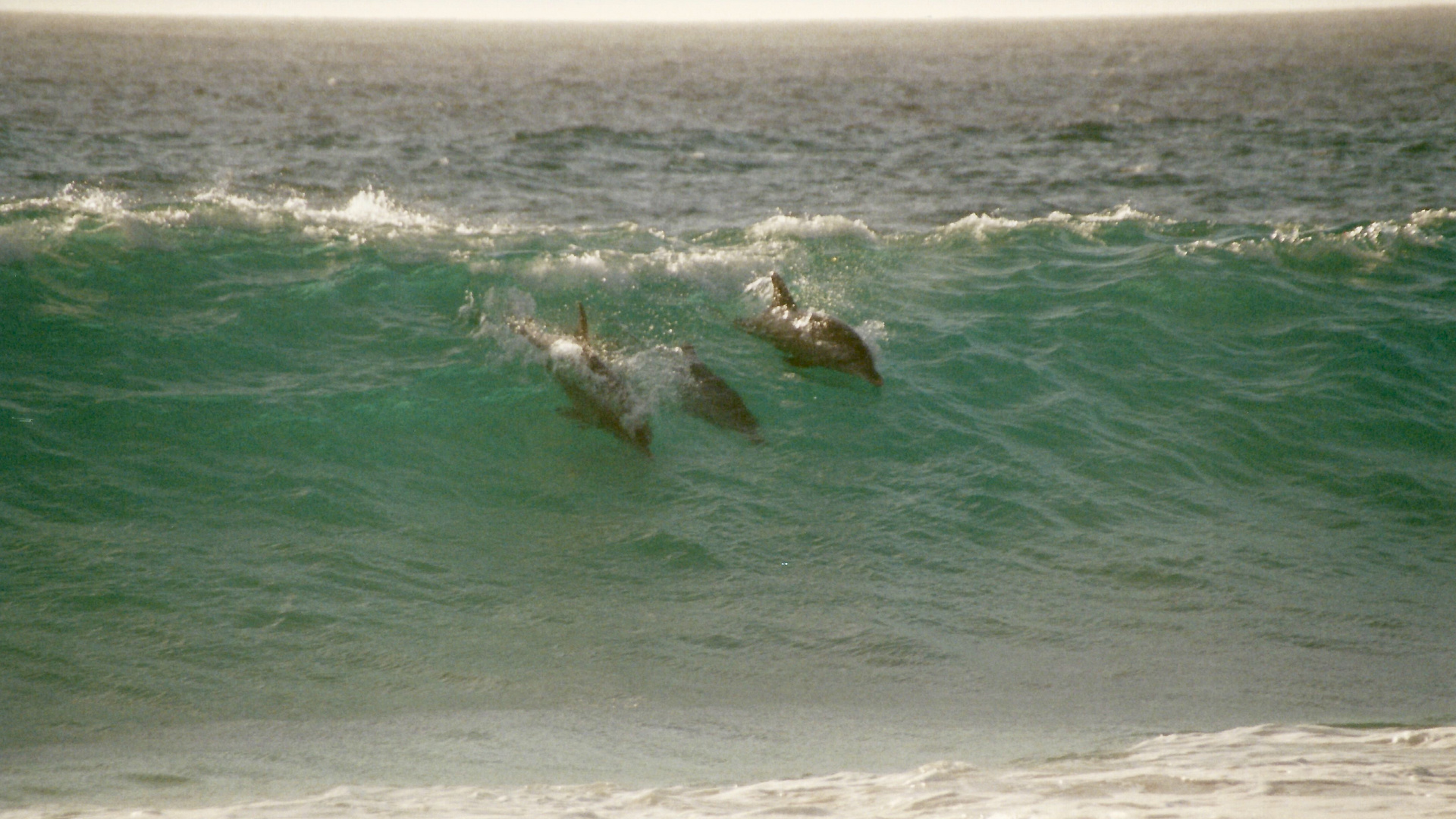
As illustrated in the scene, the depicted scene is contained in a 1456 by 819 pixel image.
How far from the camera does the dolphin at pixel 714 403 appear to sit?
10.2 meters

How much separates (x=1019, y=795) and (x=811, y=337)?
23.5ft

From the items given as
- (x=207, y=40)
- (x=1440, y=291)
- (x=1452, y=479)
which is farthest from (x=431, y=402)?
(x=207, y=40)

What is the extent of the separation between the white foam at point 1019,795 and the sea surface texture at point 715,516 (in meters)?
0.03

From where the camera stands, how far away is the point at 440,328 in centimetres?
1168

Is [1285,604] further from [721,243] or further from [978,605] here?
[721,243]

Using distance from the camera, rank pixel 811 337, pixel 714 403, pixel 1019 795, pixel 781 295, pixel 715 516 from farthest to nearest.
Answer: pixel 781 295 < pixel 811 337 < pixel 714 403 < pixel 715 516 < pixel 1019 795

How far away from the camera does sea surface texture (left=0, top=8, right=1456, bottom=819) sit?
218 inches

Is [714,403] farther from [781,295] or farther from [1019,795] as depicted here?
[1019,795]

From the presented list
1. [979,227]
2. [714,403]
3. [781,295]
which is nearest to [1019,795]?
[714,403]

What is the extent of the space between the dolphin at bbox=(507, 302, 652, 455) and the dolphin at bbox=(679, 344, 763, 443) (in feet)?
1.76

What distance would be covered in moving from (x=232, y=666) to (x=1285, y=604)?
6485mm

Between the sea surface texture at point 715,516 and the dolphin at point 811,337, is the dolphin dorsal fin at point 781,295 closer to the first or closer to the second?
the dolphin at point 811,337

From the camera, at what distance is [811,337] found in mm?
11469

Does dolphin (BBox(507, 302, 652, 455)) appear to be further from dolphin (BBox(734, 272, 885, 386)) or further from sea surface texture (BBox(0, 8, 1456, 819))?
dolphin (BBox(734, 272, 885, 386))
